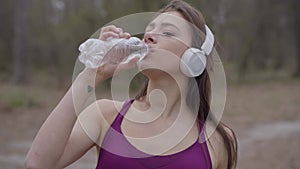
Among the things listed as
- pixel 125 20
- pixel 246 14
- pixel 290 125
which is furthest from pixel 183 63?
pixel 246 14

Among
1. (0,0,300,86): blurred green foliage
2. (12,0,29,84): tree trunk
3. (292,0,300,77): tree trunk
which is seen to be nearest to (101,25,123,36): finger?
(0,0,300,86): blurred green foliage

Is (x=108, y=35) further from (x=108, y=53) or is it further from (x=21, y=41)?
(x=21, y=41)

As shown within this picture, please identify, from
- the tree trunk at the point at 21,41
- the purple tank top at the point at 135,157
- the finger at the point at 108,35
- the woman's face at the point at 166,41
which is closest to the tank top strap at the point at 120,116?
the purple tank top at the point at 135,157

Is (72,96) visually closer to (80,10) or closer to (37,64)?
(80,10)

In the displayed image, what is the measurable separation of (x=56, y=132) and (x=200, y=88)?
0.63 metres

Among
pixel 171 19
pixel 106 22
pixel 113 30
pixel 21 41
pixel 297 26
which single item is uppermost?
pixel 113 30

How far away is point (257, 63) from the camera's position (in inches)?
1201

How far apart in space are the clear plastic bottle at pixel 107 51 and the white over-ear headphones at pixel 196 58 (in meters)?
0.21

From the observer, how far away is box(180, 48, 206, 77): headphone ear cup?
1985 mm

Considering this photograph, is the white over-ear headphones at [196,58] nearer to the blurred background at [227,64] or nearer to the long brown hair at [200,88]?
the long brown hair at [200,88]

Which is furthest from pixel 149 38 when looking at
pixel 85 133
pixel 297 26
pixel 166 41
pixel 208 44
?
pixel 297 26

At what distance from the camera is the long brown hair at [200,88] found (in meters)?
2.06

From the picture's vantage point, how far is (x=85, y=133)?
1.89 m

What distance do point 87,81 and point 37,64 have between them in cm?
2936
